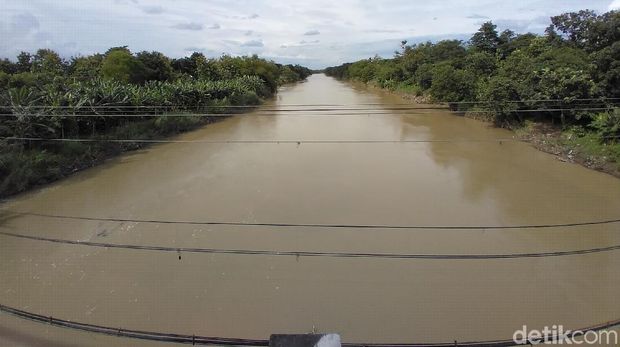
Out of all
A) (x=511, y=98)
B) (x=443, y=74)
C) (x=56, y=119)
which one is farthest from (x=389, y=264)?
(x=443, y=74)

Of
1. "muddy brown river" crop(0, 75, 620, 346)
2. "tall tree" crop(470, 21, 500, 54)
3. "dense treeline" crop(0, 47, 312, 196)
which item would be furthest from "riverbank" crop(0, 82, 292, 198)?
"tall tree" crop(470, 21, 500, 54)

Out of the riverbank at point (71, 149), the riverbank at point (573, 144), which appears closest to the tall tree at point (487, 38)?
the riverbank at point (573, 144)

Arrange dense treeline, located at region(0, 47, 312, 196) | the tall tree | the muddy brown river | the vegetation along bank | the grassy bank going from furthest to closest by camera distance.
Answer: the tall tree < the vegetation along bank < the grassy bank < dense treeline, located at region(0, 47, 312, 196) < the muddy brown river

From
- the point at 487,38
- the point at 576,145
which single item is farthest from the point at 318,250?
the point at 487,38

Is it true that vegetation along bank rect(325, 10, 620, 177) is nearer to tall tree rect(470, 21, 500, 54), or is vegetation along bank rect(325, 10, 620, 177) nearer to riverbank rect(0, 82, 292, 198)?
tall tree rect(470, 21, 500, 54)

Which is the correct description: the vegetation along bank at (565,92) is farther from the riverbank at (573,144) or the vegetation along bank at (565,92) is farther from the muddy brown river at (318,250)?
the muddy brown river at (318,250)

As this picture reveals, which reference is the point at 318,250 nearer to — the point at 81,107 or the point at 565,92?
the point at 81,107
